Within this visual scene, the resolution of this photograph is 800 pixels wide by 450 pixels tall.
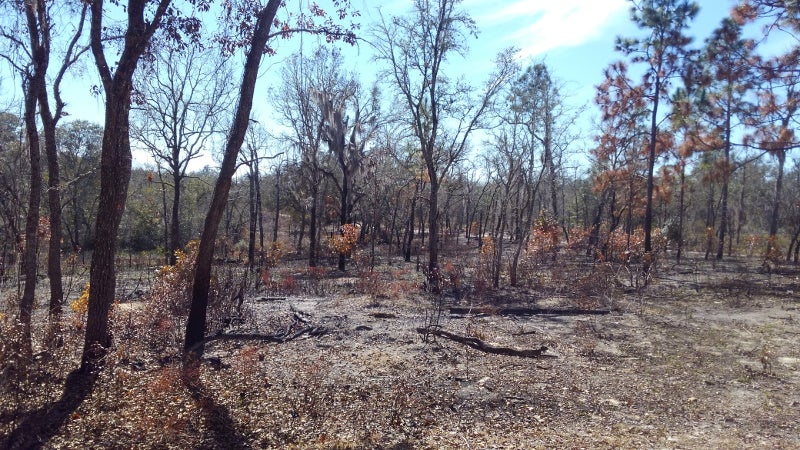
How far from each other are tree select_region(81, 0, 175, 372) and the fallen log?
6.35 meters

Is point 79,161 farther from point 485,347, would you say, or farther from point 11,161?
point 485,347

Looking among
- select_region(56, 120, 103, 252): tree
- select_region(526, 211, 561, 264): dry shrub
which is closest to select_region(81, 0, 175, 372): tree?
select_region(526, 211, 561, 264): dry shrub

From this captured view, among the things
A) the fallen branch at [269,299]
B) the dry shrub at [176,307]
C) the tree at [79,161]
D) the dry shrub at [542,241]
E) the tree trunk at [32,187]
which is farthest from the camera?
the tree at [79,161]

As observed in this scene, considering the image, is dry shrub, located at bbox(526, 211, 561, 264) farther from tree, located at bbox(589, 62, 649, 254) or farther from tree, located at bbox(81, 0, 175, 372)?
tree, located at bbox(81, 0, 175, 372)

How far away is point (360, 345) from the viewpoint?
7.83m

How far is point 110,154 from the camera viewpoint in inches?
239

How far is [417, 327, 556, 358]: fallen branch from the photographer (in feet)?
24.5

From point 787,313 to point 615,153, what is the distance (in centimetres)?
1431

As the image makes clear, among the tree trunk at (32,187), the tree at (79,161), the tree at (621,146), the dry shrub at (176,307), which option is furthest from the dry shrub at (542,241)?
the tree at (79,161)

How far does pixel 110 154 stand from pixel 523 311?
7.97m

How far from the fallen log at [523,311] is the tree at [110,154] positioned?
635cm

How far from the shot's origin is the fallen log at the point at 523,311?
10.9m

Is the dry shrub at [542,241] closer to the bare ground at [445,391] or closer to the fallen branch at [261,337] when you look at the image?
the bare ground at [445,391]

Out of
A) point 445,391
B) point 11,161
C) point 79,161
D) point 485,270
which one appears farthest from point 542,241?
point 79,161
